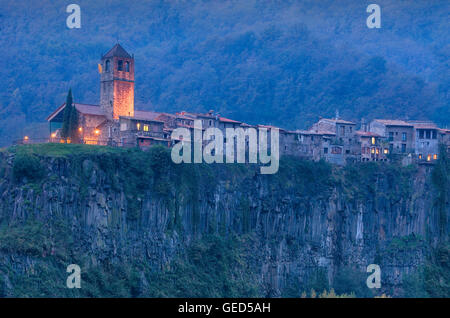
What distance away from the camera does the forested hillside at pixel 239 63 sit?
411 feet

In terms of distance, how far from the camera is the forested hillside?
12519 centimetres

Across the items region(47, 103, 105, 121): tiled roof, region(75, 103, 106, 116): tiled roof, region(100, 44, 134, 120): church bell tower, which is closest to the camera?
region(75, 103, 106, 116): tiled roof

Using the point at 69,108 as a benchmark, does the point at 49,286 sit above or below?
below

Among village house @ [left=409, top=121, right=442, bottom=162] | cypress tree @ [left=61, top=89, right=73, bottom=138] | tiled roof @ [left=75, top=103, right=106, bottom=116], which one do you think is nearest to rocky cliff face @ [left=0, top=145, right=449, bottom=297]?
village house @ [left=409, top=121, right=442, bottom=162]

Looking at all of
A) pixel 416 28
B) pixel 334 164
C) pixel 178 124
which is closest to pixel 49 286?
pixel 178 124

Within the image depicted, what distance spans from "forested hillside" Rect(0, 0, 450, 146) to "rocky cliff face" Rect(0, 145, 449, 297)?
122 feet

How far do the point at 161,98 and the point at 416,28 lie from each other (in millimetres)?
64989

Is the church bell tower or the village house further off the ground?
the church bell tower

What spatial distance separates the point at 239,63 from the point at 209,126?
192 ft

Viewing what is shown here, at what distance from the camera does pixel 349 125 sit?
89438 millimetres

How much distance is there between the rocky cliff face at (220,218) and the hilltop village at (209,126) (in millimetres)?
3287

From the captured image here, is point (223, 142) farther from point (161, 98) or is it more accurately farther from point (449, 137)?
point (161, 98)

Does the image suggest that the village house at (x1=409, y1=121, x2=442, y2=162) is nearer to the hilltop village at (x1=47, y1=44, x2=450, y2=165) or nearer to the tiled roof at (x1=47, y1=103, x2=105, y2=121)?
the hilltop village at (x1=47, y1=44, x2=450, y2=165)

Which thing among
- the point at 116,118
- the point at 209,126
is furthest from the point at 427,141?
the point at 116,118
